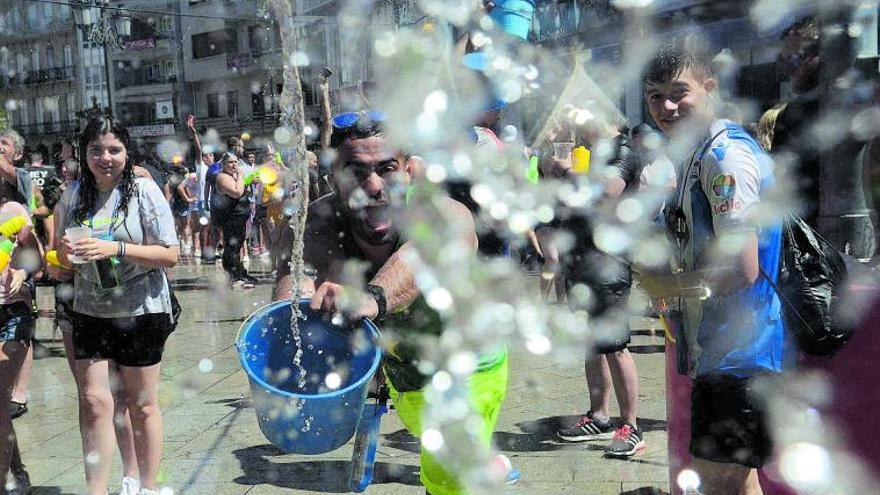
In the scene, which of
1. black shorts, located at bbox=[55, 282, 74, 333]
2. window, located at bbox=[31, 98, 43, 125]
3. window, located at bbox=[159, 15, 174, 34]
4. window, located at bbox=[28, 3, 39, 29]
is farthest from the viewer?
window, located at bbox=[31, 98, 43, 125]

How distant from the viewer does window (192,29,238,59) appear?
1241 inches

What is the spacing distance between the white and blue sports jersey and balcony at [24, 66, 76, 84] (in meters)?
23.7

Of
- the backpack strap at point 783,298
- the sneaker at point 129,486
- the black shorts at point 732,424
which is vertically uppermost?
the backpack strap at point 783,298

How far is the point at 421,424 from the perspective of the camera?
223 cm

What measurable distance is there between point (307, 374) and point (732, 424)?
105 cm

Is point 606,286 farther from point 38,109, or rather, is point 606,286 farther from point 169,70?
point 38,109

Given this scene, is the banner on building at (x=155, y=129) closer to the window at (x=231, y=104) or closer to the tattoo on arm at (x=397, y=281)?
the window at (x=231, y=104)

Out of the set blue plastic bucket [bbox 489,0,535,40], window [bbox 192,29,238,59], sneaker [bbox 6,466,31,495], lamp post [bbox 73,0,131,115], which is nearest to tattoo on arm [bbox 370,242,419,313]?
blue plastic bucket [bbox 489,0,535,40]

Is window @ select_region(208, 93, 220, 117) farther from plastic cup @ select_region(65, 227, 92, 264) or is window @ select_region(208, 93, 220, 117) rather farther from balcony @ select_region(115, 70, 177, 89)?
plastic cup @ select_region(65, 227, 92, 264)

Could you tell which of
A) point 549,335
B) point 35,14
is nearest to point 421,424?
point 549,335

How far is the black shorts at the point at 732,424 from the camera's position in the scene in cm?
208

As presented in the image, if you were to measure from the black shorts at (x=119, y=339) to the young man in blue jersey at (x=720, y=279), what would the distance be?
1.76 metres

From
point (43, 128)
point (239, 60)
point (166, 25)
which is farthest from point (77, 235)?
point (43, 128)

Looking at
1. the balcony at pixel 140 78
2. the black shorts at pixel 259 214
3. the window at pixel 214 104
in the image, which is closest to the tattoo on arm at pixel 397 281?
the black shorts at pixel 259 214
